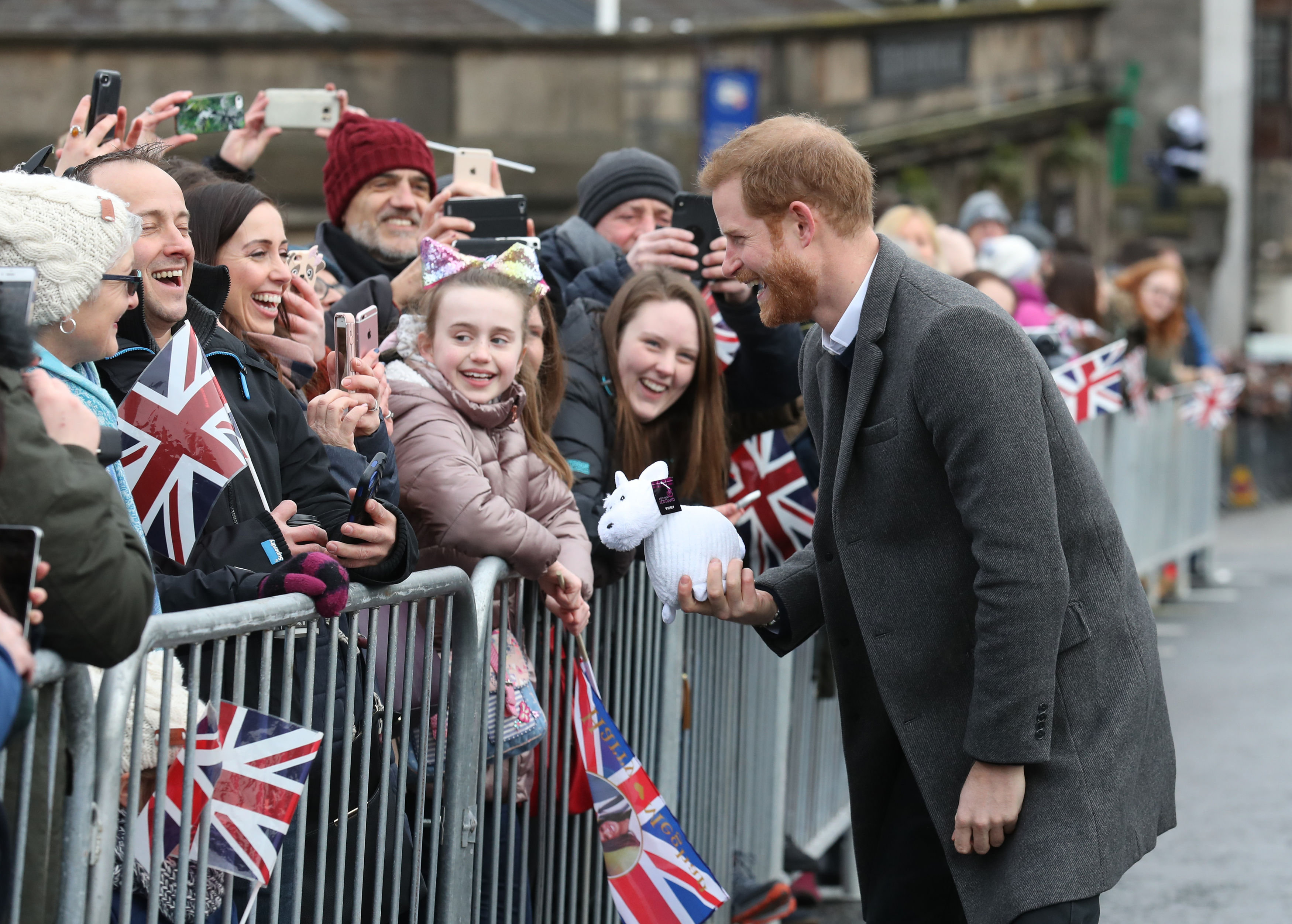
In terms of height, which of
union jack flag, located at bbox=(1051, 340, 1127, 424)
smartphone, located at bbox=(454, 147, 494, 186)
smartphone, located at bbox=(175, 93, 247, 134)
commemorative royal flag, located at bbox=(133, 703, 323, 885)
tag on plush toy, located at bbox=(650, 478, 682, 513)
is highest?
smartphone, located at bbox=(175, 93, 247, 134)

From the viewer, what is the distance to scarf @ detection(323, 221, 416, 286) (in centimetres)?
529

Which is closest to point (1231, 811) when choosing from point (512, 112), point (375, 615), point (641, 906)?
point (641, 906)

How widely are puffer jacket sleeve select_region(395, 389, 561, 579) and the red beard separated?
2.66 ft

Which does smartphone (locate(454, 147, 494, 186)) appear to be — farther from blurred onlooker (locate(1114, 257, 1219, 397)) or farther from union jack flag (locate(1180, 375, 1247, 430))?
union jack flag (locate(1180, 375, 1247, 430))

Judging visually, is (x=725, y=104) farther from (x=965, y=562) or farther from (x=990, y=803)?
(x=990, y=803)

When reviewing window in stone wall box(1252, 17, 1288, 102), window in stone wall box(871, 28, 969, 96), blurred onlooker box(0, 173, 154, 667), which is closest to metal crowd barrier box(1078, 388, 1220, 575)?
A: window in stone wall box(871, 28, 969, 96)

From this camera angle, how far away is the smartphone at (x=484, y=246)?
4.63 m

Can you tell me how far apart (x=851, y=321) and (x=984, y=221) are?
26.5ft

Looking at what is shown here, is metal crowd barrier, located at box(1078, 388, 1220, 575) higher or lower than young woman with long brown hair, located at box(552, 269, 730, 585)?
lower

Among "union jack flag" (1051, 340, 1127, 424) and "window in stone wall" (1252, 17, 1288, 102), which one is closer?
"union jack flag" (1051, 340, 1127, 424)

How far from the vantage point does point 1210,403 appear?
12867 millimetres

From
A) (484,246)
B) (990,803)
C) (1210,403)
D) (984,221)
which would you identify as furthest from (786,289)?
A: (1210,403)

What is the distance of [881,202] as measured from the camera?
36.9 ft

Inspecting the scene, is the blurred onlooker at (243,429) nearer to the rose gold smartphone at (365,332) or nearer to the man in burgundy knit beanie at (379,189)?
the rose gold smartphone at (365,332)
